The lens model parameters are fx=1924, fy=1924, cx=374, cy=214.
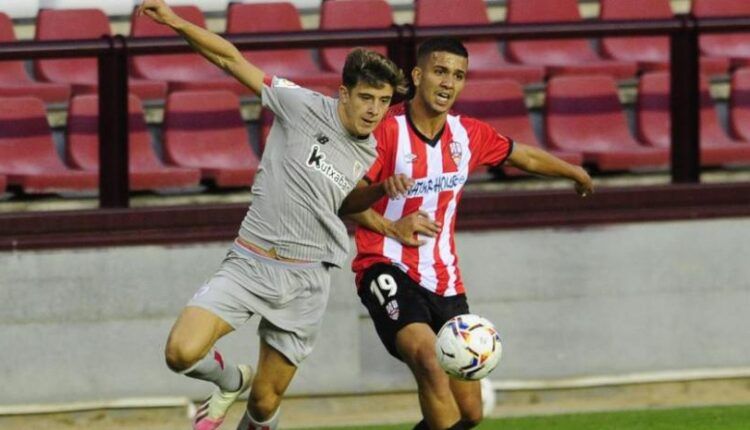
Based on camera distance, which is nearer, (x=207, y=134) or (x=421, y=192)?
(x=421, y=192)

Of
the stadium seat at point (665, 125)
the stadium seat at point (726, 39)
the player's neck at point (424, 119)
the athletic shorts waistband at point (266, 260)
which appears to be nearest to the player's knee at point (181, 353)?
the athletic shorts waistband at point (266, 260)

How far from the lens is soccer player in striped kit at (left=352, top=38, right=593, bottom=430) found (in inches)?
368

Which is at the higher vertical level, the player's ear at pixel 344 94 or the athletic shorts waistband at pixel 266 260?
the player's ear at pixel 344 94

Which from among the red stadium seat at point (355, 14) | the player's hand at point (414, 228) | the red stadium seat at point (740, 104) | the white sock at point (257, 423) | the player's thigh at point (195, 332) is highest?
the red stadium seat at point (355, 14)

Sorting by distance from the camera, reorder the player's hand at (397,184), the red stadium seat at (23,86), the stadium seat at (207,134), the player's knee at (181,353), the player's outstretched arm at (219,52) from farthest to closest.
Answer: the red stadium seat at (23,86)
the stadium seat at (207,134)
the player's outstretched arm at (219,52)
the player's knee at (181,353)
the player's hand at (397,184)

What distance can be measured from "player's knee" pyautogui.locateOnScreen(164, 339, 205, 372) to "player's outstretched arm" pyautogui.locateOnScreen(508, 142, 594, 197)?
199 cm

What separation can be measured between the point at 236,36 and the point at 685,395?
3.61 m

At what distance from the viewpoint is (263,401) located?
947 centimetres

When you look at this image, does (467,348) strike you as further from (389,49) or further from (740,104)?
(740,104)

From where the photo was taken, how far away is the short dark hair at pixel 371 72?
29.3 ft

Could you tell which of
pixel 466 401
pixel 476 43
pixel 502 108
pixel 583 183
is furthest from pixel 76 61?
pixel 466 401

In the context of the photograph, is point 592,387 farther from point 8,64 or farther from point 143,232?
point 8,64

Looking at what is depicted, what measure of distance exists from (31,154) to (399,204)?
3.24 m

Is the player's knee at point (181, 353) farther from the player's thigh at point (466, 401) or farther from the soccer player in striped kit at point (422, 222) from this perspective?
the player's thigh at point (466, 401)
